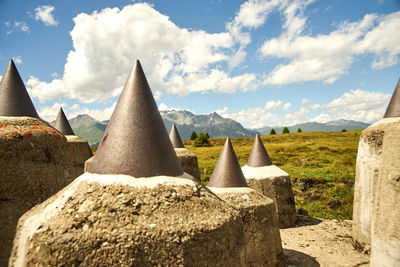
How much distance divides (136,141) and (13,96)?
139 inches

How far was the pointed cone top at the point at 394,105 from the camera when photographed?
7238 mm

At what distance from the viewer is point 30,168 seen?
382 cm

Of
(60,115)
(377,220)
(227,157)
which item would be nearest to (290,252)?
(227,157)

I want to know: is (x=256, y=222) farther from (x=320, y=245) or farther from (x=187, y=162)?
(x=320, y=245)

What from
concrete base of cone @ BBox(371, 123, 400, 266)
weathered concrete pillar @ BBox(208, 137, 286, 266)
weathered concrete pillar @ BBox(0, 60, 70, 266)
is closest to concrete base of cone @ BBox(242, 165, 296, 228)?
weathered concrete pillar @ BBox(208, 137, 286, 266)

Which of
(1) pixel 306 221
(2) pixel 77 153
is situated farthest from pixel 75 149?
(1) pixel 306 221

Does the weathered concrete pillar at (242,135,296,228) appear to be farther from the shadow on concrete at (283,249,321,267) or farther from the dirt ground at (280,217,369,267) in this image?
the shadow on concrete at (283,249,321,267)

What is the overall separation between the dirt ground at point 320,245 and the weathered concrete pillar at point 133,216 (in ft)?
21.3

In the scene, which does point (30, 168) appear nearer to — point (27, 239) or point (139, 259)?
point (27, 239)

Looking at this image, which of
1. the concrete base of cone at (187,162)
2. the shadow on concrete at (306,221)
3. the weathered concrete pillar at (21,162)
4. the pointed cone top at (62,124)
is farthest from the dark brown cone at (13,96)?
the shadow on concrete at (306,221)

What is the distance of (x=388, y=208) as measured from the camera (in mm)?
2861

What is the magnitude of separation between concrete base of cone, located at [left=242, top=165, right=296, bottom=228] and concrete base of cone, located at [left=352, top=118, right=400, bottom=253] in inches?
104

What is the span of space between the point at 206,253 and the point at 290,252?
755 cm

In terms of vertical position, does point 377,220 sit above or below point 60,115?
below
